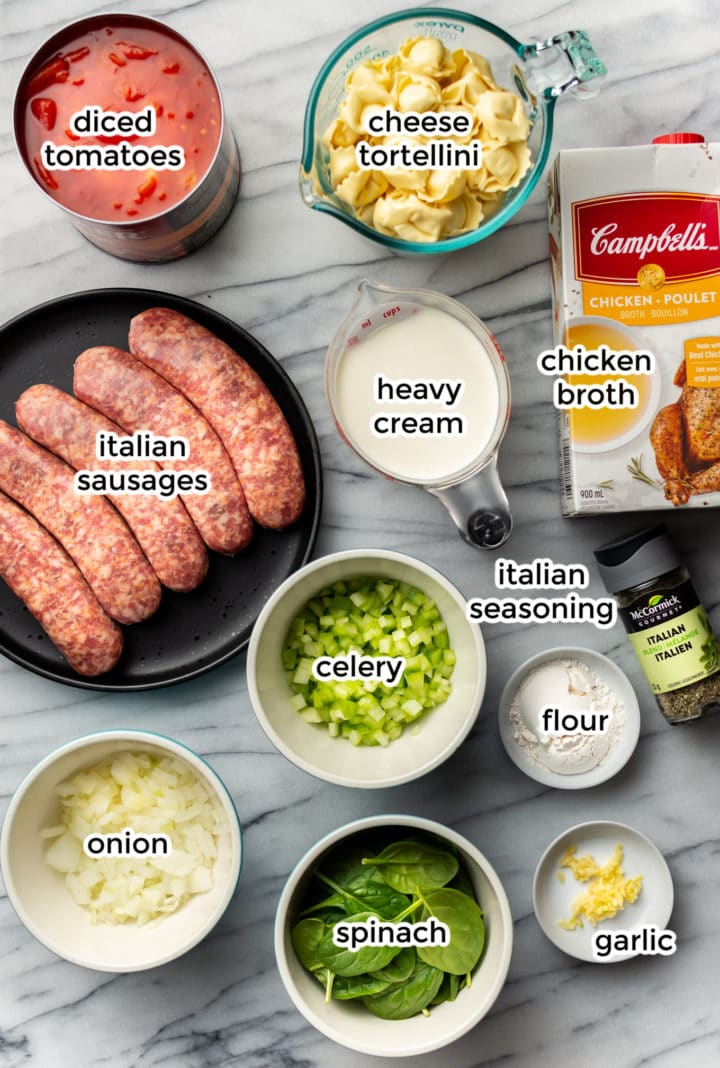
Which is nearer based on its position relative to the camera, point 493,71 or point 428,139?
point 428,139

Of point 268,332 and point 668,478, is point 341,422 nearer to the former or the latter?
point 268,332

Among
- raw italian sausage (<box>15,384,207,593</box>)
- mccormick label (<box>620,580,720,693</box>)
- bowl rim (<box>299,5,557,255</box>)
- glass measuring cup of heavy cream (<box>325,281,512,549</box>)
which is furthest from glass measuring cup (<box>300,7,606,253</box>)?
mccormick label (<box>620,580,720,693</box>)

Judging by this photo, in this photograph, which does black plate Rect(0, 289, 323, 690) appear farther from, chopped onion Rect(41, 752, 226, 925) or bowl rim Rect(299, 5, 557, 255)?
bowl rim Rect(299, 5, 557, 255)

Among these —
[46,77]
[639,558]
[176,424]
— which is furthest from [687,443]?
[46,77]

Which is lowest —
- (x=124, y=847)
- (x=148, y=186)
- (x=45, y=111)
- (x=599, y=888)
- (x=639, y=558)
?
(x=599, y=888)

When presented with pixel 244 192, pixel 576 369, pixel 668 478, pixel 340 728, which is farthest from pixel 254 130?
pixel 340 728

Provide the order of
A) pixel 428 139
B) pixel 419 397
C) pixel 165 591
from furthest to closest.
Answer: pixel 165 591 < pixel 419 397 < pixel 428 139

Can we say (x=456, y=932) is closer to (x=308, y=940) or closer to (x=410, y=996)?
(x=410, y=996)
